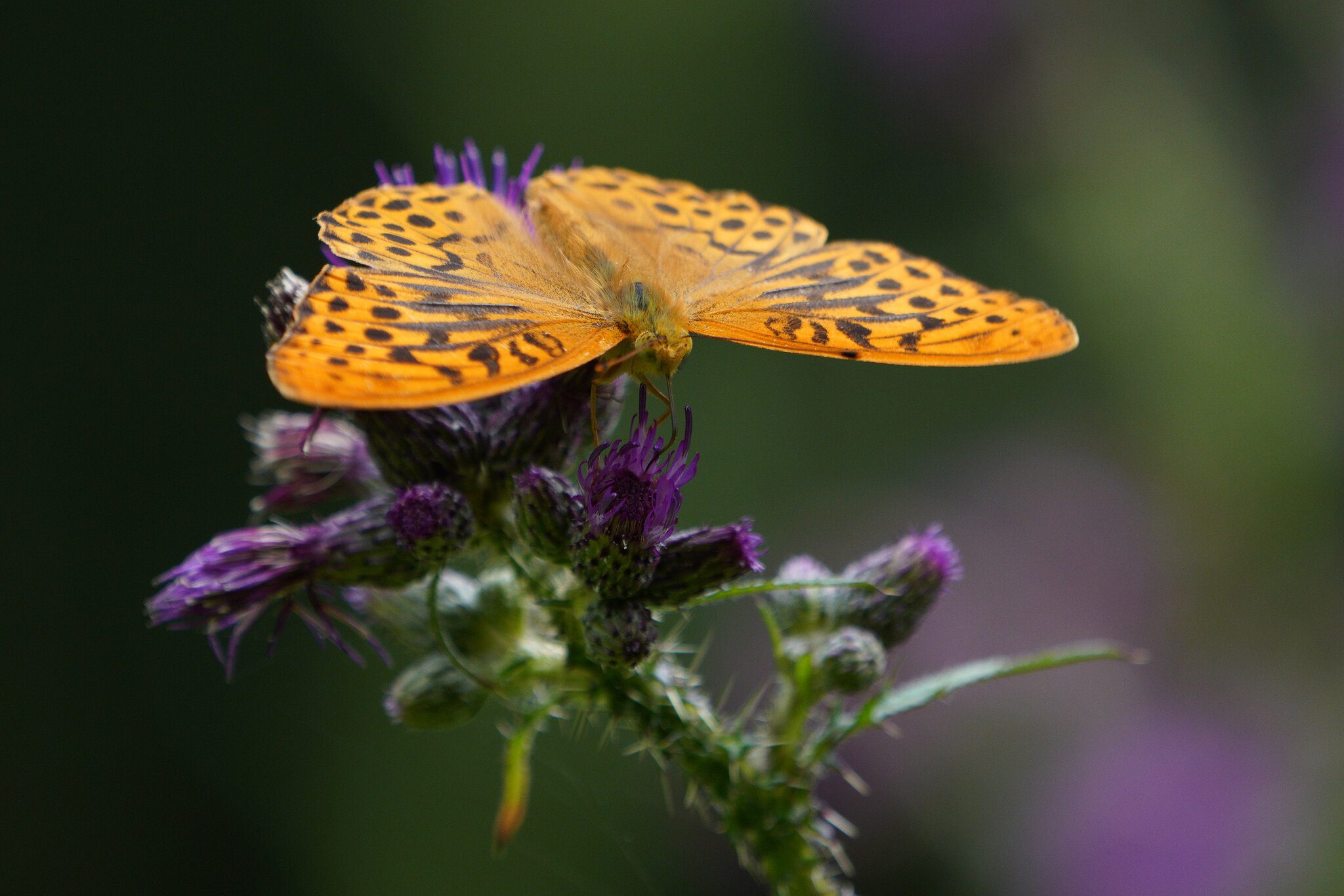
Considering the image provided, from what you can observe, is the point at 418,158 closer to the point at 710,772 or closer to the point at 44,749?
the point at 44,749

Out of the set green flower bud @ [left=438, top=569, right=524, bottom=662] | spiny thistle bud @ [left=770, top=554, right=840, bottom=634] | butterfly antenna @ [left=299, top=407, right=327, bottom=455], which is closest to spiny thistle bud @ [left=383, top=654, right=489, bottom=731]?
green flower bud @ [left=438, top=569, right=524, bottom=662]

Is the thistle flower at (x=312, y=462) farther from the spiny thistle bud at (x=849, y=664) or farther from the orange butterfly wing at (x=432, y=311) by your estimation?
the spiny thistle bud at (x=849, y=664)

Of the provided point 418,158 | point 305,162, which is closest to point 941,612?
point 418,158

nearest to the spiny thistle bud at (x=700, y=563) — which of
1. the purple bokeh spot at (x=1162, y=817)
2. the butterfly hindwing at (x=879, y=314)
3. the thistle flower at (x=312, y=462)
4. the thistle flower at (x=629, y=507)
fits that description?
the thistle flower at (x=629, y=507)

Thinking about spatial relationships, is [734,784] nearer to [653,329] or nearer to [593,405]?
[593,405]

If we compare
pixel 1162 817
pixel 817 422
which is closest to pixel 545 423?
pixel 1162 817

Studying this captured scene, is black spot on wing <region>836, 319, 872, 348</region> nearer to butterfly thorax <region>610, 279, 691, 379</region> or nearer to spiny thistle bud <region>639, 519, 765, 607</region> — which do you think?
butterfly thorax <region>610, 279, 691, 379</region>

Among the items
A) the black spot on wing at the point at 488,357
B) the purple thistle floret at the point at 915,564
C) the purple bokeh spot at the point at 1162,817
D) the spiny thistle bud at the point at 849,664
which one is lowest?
the purple bokeh spot at the point at 1162,817
